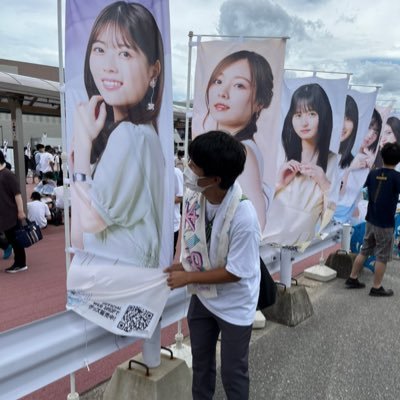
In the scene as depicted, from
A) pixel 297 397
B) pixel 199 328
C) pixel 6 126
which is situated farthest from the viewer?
pixel 6 126

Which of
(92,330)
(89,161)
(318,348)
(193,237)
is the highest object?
(89,161)

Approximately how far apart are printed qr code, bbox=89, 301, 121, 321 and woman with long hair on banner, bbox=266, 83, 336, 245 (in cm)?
244

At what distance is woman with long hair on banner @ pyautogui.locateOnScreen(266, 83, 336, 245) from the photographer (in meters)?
4.44

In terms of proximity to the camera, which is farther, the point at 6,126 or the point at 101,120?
the point at 6,126

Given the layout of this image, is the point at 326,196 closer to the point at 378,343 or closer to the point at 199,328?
the point at 378,343

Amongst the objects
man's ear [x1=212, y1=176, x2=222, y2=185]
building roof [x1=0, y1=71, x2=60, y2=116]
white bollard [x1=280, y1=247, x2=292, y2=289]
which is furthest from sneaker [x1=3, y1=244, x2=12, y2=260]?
man's ear [x1=212, y1=176, x2=222, y2=185]

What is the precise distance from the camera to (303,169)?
4488 millimetres

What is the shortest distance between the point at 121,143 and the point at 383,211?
430 centimetres

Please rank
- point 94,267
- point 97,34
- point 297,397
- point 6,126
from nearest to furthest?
point 97,34
point 94,267
point 297,397
point 6,126

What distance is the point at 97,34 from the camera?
7.07ft

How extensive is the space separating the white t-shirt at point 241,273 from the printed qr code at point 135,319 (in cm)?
33

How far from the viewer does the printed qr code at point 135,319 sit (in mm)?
2352

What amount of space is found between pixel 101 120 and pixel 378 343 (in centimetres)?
342

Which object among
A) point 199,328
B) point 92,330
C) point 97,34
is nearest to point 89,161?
point 97,34
